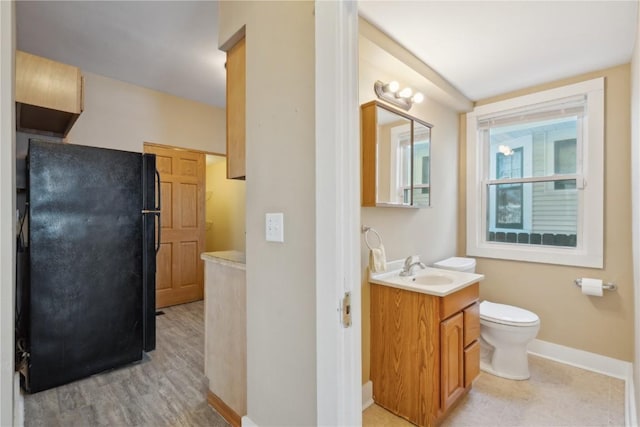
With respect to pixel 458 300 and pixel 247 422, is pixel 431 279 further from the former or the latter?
pixel 247 422

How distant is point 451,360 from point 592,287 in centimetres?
150

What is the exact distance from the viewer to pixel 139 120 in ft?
10.9

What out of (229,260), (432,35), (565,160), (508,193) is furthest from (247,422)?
(565,160)

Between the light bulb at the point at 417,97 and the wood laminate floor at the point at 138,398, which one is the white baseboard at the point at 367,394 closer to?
the wood laminate floor at the point at 138,398

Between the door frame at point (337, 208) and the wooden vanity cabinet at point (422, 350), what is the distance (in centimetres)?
79

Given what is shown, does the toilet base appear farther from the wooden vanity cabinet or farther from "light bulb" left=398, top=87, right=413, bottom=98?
"light bulb" left=398, top=87, right=413, bottom=98

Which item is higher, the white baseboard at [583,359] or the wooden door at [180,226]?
the wooden door at [180,226]

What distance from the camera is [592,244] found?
246 cm

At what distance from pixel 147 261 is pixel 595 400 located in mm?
3277

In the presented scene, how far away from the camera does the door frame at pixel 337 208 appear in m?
1.04

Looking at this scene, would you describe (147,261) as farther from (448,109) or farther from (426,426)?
(448,109)

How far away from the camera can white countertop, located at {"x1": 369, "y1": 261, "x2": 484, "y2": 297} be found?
1.74m

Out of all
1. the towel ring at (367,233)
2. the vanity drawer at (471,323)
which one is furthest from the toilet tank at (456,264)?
the towel ring at (367,233)

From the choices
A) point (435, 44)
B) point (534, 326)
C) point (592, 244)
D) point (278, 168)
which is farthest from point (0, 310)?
point (592, 244)
